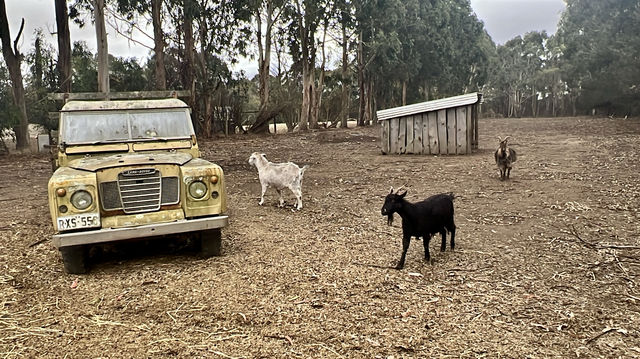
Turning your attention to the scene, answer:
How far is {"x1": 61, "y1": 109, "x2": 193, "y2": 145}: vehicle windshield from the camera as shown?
625cm

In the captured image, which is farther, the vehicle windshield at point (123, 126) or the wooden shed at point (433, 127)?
the wooden shed at point (433, 127)

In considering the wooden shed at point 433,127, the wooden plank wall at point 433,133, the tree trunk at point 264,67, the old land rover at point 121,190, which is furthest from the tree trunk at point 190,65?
the old land rover at point 121,190

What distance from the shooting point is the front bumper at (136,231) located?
15.8 ft

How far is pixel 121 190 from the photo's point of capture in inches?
202

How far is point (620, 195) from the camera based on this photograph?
8820 mm

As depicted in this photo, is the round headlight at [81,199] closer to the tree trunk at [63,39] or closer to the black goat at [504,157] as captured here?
the black goat at [504,157]

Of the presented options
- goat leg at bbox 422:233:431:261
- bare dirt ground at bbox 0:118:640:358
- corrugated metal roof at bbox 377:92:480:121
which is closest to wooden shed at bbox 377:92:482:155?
corrugated metal roof at bbox 377:92:480:121

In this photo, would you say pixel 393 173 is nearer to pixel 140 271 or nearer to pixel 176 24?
pixel 140 271

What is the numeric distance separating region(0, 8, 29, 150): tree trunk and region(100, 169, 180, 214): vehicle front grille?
18.7 m

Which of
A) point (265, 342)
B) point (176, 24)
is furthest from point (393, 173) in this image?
point (176, 24)

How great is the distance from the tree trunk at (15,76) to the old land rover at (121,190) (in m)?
17.3

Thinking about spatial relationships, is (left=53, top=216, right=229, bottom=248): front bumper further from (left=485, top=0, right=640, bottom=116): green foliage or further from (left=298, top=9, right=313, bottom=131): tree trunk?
(left=485, top=0, right=640, bottom=116): green foliage

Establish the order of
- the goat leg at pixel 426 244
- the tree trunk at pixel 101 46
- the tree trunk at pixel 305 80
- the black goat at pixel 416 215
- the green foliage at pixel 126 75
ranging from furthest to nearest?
1. the tree trunk at pixel 305 80
2. the green foliage at pixel 126 75
3. the tree trunk at pixel 101 46
4. the goat leg at pixel 426 244
5. the black goat at pixel 416 215

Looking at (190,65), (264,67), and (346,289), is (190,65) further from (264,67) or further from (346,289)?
(346,289)
